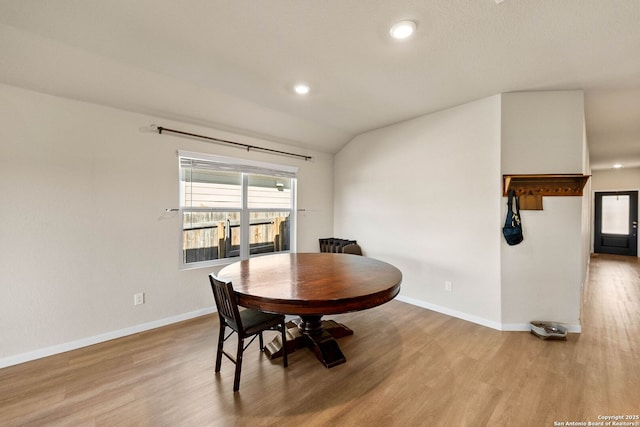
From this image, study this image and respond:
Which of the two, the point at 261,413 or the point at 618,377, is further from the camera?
the point at 618,377

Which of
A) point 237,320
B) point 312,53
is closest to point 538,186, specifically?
point 312,53

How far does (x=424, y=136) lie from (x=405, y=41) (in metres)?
1.69

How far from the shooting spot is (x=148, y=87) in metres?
2.50

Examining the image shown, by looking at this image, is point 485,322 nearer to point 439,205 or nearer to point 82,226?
point 439,205

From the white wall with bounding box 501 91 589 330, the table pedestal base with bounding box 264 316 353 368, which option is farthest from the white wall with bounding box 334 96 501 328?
the table pedestal base with bounding box 264 316 353 368

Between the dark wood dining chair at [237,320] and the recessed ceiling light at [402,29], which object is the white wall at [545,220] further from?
the dark wood dining chair at [237,320]

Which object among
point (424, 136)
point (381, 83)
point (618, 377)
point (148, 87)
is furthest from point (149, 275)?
point (618, 377)

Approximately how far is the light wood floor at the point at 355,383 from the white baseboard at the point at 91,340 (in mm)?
80

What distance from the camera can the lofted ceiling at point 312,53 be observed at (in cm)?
160

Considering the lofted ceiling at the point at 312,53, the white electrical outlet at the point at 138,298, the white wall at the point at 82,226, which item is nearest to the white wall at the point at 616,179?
the lofted ceiling at the point at 312,53

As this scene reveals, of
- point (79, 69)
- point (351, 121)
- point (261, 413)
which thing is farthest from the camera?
point (351, 121)

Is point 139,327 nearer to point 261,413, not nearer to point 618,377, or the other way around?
point 261,413

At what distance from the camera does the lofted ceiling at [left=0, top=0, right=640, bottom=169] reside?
160 centimetres

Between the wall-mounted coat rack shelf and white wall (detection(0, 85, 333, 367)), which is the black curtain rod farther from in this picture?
the wall-mounted coat rack shelf
